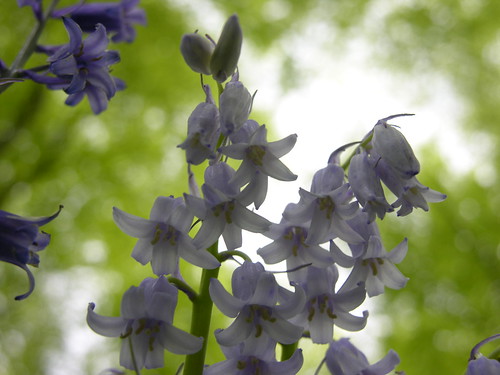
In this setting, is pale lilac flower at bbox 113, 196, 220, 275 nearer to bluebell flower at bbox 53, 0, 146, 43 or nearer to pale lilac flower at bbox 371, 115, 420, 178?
pale lilac flower at bbox 371, 115, 420, 178

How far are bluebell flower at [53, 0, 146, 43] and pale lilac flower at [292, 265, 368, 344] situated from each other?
0.77m

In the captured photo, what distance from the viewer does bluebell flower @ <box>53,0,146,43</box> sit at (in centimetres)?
129

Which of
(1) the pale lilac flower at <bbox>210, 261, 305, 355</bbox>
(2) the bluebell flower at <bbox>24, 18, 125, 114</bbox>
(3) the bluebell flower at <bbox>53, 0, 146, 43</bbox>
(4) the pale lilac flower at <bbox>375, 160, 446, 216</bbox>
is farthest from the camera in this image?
(3) the bluebell flower at <bbox>53, 0, 146, 43</bbox>

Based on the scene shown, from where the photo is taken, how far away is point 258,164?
84cm

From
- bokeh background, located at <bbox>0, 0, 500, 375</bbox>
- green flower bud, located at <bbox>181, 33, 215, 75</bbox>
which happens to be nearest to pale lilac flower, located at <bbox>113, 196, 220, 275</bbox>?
green flower bud, located at <bbox>181, 33, 215, 75</bbox>

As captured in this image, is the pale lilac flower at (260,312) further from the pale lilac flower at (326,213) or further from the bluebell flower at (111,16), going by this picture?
the bluebell flower at (111,16)

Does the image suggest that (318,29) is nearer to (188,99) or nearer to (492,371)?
(188,99)

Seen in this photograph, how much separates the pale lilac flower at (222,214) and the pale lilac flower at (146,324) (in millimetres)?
91

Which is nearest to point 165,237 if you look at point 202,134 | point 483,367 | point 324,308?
point 202,134

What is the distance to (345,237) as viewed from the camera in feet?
2.79

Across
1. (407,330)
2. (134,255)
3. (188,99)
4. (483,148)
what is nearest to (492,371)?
(134,255)

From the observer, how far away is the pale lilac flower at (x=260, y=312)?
750 millimetres

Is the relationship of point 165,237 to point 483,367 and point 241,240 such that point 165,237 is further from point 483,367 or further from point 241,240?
point 483,367

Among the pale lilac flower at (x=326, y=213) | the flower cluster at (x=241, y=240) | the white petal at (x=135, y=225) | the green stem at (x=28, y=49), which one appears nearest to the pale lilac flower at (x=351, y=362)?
the flower cluster at (x=241, y=240)
